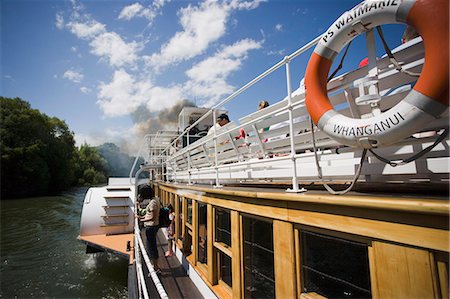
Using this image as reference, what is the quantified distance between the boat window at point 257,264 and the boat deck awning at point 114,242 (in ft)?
11.5

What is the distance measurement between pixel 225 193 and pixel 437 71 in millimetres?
2438

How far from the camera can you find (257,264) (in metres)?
6.29

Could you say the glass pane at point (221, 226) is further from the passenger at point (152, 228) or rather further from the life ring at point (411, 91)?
the life ring at point (411, 91)

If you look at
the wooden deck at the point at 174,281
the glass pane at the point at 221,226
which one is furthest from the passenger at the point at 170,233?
the glass pane at the point at 221,226

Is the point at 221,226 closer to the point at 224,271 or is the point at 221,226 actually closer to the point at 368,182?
the point at 224,271

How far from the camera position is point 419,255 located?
1.26 metres

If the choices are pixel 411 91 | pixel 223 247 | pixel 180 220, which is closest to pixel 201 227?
pixel 223 247

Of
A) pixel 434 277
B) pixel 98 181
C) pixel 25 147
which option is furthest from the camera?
pixel 98 181

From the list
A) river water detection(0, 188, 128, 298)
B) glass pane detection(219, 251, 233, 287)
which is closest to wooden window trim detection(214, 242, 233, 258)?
glass pane detection(219, 251, 233, 287)

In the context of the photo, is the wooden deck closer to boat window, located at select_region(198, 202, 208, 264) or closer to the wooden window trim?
boat window, located at select_region(198, 202, 208, 264)

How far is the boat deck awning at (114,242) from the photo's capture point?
7025mm

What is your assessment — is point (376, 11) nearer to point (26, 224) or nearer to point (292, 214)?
point (292, 214)

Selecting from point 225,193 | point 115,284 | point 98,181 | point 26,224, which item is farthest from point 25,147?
point 225,193

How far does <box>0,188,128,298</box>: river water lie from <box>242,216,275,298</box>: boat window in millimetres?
4772
